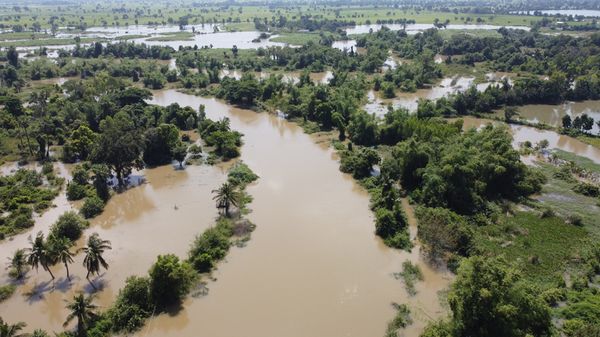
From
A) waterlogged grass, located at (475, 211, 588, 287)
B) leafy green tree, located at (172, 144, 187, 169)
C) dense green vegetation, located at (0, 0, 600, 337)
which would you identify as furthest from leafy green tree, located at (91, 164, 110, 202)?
waterlogged grass, located at (475, 211, 588, 287)

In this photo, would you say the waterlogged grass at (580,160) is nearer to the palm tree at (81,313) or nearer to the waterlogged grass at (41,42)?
the palm tree at (81,313)

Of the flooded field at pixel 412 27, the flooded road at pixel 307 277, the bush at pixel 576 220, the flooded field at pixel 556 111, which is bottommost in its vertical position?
the flooded road at pixel 307 277

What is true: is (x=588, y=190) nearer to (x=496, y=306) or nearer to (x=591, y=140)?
(x=591, y=140)

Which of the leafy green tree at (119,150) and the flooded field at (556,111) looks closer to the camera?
the leafy green tree at (119,150)

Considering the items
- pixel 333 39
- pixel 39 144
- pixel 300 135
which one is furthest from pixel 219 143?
pixel 333 39

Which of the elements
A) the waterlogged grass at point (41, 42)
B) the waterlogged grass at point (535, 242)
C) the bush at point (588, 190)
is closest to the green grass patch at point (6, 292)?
the waterlogged grass at point (535, 242)

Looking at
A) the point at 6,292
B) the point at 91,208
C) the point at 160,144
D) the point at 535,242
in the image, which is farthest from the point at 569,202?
the point at 6,292

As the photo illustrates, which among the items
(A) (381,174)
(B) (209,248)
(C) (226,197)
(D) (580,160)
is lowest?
(B) (209,248)
